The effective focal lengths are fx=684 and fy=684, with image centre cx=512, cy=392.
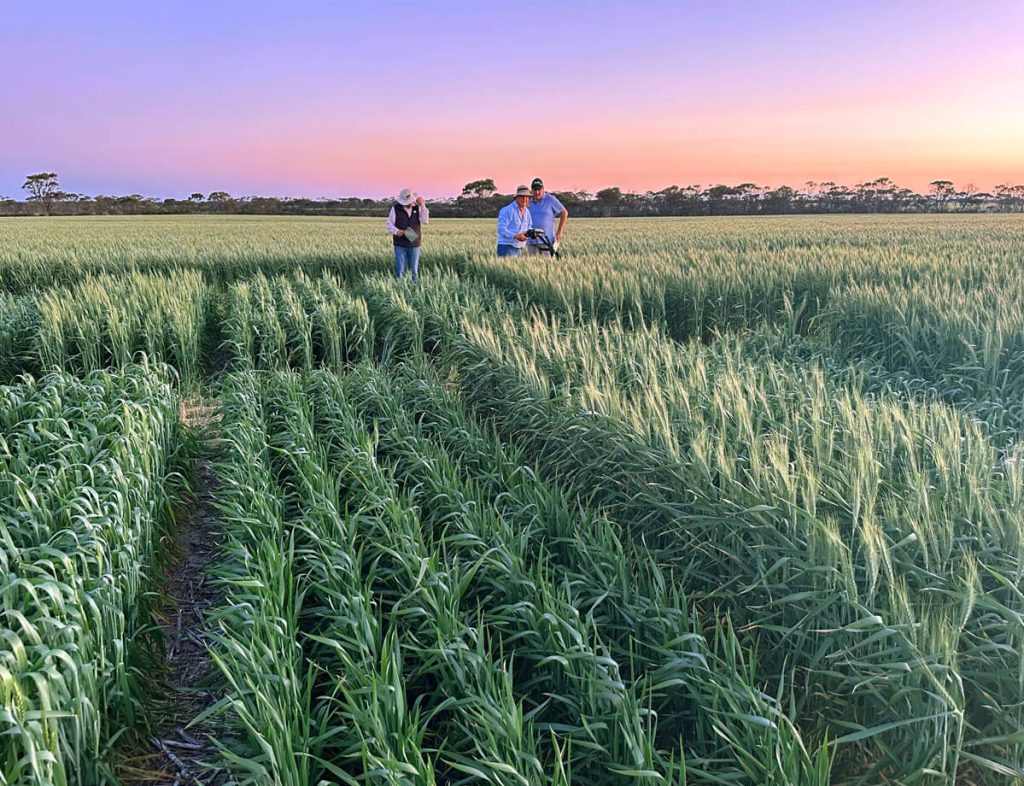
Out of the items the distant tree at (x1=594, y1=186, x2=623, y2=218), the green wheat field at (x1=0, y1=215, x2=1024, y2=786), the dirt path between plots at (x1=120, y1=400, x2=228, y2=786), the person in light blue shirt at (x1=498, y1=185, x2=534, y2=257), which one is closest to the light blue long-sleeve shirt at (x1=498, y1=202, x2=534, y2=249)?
the person in light blue shirt at (x1=498, y1=185, x2=534, y2=257)

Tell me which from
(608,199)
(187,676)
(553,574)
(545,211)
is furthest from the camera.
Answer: (608,199)

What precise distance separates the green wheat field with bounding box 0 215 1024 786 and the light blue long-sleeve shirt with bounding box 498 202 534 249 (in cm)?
470

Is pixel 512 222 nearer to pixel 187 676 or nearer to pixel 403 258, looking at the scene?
pixel 403 258

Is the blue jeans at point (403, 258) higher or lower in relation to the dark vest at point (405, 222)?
lower

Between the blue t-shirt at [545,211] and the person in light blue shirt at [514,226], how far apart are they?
0.10 metres

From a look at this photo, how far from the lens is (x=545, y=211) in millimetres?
9883

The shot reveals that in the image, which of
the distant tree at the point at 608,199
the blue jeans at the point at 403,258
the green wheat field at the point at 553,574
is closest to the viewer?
the green wheat field at the point at 553,574

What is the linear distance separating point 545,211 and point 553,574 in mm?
8044

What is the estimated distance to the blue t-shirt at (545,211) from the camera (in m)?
9.73

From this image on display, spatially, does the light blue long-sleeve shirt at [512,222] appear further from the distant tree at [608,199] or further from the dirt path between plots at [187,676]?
the distant tree at [608,199]

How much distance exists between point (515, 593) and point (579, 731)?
25.3 inches

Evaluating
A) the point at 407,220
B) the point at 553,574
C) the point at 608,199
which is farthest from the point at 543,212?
the point at 608,199

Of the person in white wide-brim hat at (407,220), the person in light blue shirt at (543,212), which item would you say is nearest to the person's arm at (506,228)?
the person in light blue shirt at (543,212)

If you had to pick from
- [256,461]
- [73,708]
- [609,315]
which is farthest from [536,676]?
[609,315]
